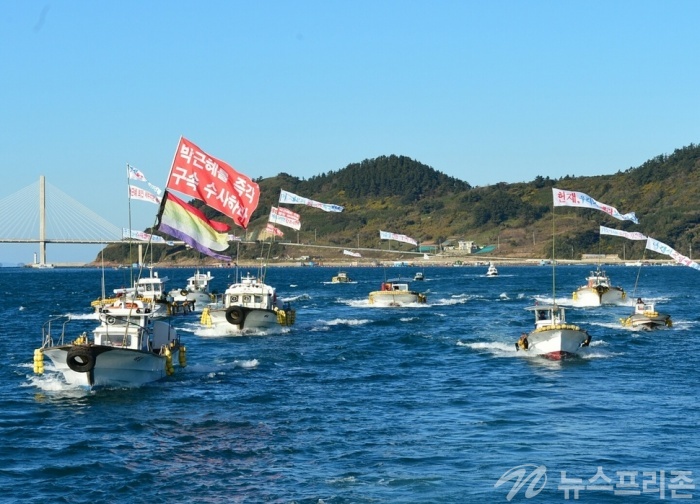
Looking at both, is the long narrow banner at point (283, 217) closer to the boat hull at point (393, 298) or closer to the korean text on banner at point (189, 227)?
the korean text on banner at point (189, 227)

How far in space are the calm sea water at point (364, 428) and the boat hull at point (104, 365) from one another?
58 centimetres

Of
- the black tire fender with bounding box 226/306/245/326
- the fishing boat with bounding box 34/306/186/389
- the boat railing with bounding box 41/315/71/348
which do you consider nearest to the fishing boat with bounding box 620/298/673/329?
the black tire fender with bounding box 226/306/245/326

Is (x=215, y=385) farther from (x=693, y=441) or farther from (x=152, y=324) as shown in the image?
(x=693, y=441)

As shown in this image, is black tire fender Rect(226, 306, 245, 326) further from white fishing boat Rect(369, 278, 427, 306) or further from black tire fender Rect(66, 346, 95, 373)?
white fishing boat Rect(369, 278, 427, 306)

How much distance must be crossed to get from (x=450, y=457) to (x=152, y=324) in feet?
70.1

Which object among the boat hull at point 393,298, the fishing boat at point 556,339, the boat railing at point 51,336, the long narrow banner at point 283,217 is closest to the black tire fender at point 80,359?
the boat railing at point 51,336

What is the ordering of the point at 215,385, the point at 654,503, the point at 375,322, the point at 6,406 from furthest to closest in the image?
the point at 375,322 < the point at 215,385 < the point at 6,406 < the point at 654,503

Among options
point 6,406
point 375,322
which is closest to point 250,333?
point 375,322

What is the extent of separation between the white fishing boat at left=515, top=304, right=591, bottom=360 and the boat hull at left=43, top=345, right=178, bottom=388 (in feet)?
71.6

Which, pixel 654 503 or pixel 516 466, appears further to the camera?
pixel 516 466

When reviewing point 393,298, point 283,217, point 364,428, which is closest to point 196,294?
point 393,298

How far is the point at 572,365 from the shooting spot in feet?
179

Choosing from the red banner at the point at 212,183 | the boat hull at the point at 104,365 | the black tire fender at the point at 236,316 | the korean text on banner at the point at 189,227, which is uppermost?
the red banner at the point at 212,183

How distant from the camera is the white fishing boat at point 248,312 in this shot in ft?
240
